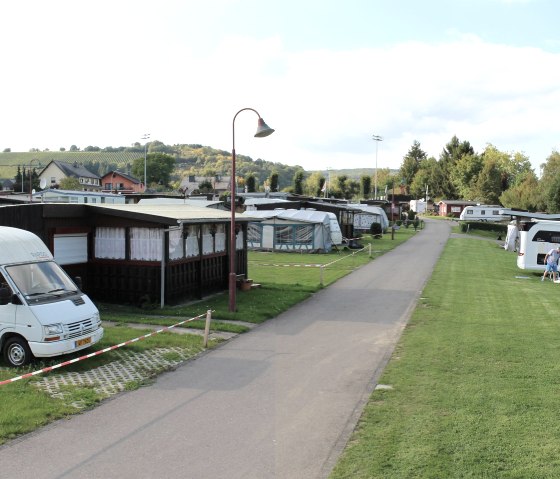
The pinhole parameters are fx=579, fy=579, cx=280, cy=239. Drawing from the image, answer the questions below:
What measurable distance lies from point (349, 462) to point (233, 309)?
1029cm

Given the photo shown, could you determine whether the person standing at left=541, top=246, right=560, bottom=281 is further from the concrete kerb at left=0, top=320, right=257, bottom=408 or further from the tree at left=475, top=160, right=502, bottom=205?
the tree at left=475, top=160, right=502, bottom=205

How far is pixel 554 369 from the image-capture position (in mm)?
11250

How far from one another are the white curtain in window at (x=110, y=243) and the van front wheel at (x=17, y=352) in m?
7.14

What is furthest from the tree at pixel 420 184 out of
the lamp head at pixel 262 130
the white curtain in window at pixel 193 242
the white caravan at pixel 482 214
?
the lamp head at pixel 262 130

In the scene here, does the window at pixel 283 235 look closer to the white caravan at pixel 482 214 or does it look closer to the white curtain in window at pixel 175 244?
the white curtain in window at pixel 175 244

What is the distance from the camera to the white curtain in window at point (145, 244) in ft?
58.1

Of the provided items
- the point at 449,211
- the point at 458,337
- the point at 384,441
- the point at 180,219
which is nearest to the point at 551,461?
the point at 384,441

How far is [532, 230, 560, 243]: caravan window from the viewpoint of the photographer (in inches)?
1153

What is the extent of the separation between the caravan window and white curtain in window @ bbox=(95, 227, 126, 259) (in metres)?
21.0

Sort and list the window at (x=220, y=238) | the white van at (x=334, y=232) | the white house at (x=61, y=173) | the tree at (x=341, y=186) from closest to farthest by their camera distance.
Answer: the window at (x=220, y=238) → the white van at (x=334, y=232) → the white house at (x=61, y=173) → the tree at (x=341, y=186)

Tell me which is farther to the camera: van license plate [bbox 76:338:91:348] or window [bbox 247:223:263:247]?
window [bbox 247:223:263:247]

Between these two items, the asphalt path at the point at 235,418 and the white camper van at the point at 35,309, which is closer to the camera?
the asphalt path at the point at 235,418

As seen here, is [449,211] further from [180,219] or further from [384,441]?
[384,441]

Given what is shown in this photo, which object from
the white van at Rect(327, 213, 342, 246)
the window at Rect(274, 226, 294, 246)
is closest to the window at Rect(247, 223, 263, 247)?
the window at Rect(274, 226, 294, 246)
